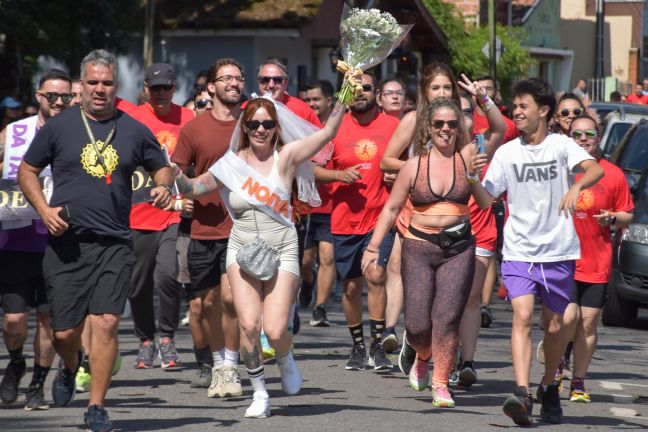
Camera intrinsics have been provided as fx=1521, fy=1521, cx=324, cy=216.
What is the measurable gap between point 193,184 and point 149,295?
2.30 metres

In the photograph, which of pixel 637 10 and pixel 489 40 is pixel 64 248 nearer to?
pixel 489 40

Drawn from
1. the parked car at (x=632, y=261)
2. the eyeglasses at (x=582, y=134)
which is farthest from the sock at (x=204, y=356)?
the parked car at (x=632, y=261)

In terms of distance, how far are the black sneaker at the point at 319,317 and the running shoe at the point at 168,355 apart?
9.62 feet

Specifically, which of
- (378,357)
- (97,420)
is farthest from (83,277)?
(378,357)

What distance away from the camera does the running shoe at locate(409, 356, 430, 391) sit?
9.56 metres

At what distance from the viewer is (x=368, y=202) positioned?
37.9 feet

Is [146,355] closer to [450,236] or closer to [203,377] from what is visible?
[203,377]

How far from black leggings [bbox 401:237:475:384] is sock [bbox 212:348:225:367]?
1.41 meters

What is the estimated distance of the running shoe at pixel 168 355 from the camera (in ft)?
36.7

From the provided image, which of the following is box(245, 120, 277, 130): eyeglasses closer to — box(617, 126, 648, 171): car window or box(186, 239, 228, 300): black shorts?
box(186, 239, 228, 300): black shorts

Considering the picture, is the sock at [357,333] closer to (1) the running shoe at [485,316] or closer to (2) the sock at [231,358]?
(2) the sock at [231,358]

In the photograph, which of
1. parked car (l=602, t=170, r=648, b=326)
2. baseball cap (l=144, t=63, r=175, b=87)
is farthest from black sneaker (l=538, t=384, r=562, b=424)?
parked car (l=602, t=170, r=648, b=326)

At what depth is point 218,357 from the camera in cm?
1019

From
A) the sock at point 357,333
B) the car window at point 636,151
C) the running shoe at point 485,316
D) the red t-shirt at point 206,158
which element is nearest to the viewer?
the red t-shirt at point 206,158
